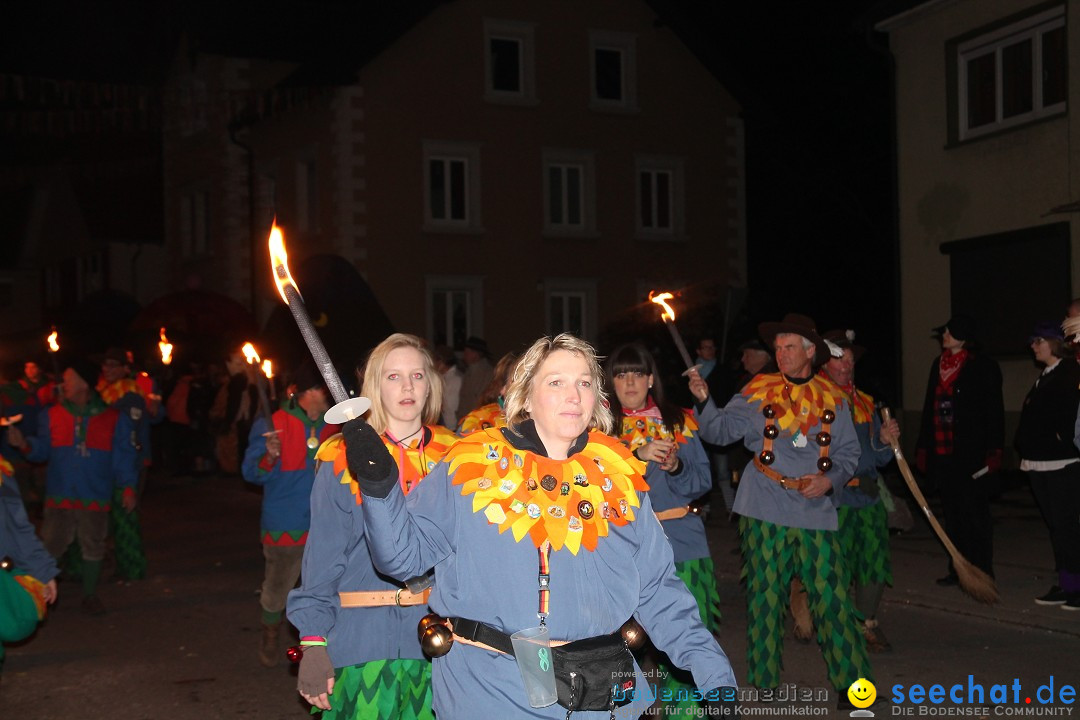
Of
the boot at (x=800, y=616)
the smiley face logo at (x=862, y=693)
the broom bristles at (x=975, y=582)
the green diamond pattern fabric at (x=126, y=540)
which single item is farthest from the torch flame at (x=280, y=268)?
the green diamond pattern fabric at (x=126, y=540)

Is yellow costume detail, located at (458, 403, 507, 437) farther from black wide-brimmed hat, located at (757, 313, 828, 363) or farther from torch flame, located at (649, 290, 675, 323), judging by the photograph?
black wide-brimmed hat, located at (757, 313, 828, 363)

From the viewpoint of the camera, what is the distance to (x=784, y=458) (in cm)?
666

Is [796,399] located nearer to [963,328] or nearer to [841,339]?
[841,339]

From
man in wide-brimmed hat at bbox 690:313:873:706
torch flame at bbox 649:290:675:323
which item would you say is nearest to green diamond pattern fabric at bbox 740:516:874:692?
man in wide-brimmed hat at bbox 690:313:873:706

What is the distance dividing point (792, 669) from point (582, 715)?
4.45 metres

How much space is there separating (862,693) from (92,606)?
637 centimetres

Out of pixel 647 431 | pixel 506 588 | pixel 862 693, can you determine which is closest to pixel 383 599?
pixel 506 588

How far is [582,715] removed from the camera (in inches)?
132

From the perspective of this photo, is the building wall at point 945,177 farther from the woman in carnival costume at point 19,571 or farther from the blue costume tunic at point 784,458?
the woman in carnival costume at point 19,571

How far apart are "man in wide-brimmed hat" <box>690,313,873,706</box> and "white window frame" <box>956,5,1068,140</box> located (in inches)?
464

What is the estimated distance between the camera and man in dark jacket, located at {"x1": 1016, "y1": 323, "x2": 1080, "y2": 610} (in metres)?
8.83

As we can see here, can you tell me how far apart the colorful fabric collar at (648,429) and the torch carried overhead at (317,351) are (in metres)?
2.99

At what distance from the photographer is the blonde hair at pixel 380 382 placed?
4652 millimetres

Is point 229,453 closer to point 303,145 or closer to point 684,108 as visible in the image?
point 303,145
